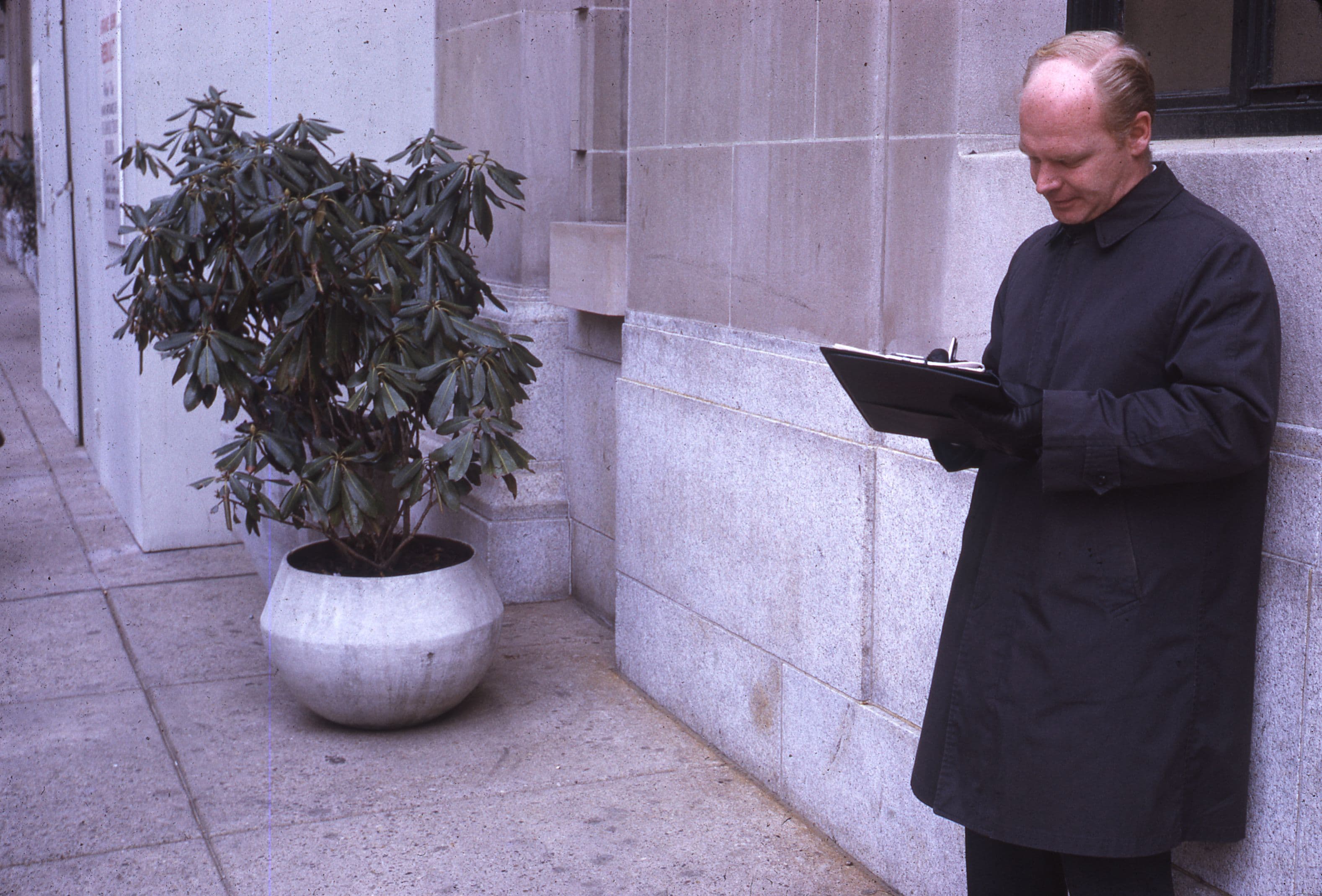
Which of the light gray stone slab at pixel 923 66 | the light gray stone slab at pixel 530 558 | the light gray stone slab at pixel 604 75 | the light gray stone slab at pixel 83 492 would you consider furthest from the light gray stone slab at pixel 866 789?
the light gray stone slab at pixel 83 492

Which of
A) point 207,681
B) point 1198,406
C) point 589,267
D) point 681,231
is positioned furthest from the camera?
point 589,267

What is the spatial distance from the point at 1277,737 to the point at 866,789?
1.51 meters

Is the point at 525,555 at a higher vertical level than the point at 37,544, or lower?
higher

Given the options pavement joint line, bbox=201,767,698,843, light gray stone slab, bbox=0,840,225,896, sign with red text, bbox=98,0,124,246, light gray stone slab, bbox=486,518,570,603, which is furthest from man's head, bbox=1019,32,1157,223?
sign with red text, bbox=98,0,124,246

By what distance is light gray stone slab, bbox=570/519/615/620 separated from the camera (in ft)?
21.5

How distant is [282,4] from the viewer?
25.0 ft

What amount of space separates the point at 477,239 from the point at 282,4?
1.68 meters

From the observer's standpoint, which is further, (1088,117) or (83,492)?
(83,492)

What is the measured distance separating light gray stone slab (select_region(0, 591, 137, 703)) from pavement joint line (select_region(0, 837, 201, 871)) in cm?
150

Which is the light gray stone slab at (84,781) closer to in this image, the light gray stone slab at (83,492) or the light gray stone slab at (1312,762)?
the light gray stone slab at (1312,762)

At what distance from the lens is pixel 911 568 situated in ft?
12.7

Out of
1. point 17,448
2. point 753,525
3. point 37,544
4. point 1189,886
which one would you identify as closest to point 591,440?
point 753,525

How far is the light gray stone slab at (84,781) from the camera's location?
4.30 m

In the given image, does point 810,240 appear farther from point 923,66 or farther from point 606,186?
point 606,186
